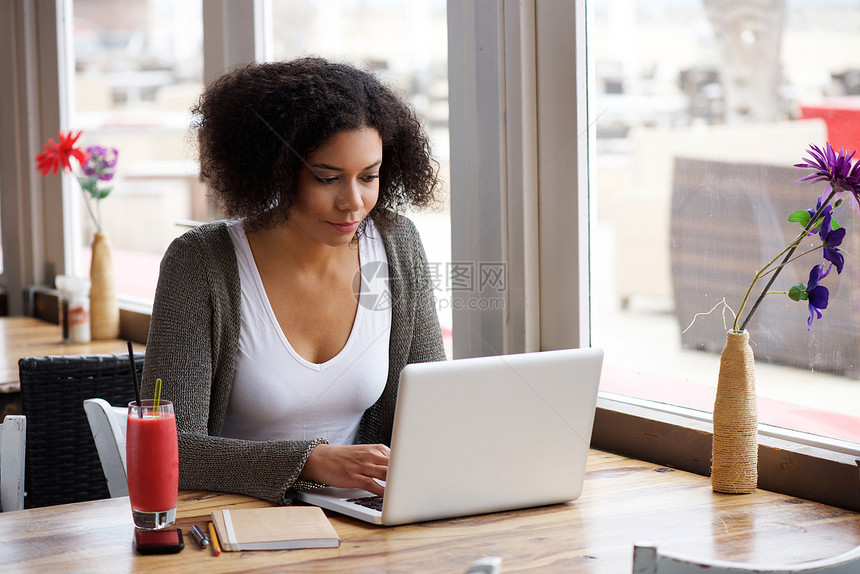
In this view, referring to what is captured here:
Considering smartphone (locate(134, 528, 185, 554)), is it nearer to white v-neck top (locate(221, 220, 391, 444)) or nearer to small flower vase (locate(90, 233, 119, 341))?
white v-neck top (locate(221, 220, 391, 444))

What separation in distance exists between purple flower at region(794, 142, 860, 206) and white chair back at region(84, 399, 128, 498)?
3.30 ft

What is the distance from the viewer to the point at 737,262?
4.80 ft

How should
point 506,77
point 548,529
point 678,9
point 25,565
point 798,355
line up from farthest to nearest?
1. point 506,77
2. point 678,9
3. point 798,355
4. point 548,529
5. point 25,565

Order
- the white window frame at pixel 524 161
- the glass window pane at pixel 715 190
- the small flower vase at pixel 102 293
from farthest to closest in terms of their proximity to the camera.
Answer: the small flower vase at pixel 102 293 → the white window frame at pixel 524 161 → the glass window pane at pixel 715 190

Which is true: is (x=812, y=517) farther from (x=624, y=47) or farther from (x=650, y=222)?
(x=624, y=47)

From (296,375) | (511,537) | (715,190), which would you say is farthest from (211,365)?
(715,190)

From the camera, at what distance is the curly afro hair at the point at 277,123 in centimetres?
142

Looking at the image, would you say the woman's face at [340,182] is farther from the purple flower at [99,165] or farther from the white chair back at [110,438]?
the purple flower at [99,165]

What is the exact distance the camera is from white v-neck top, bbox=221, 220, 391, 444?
4.76 ft

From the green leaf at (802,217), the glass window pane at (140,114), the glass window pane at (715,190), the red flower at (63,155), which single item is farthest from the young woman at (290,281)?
the red flower at (63,155)

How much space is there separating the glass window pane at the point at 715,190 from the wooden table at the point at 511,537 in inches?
9.0

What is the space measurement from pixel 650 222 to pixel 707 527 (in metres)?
0.60

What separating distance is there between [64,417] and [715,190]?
1229mm

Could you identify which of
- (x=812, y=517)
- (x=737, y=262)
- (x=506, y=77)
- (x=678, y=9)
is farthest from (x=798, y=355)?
(x=506, y=77)
